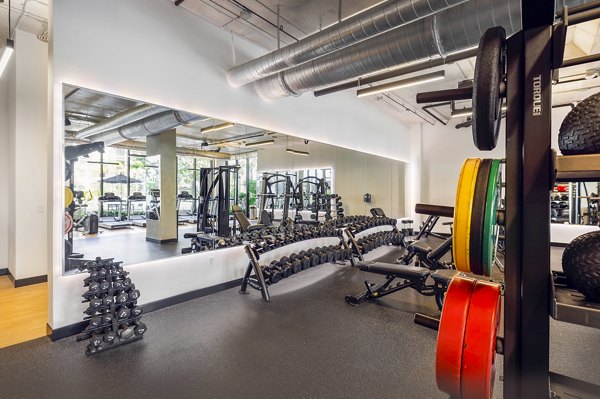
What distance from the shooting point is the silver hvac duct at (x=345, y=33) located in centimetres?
256

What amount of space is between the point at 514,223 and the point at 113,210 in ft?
16.4

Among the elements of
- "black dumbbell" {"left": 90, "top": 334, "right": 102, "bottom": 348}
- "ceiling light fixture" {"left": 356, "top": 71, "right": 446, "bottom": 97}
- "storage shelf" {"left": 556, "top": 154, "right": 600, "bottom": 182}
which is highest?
"ceiling light fixture" {"left": 356, "top": 71, "right": 446, "bottom": 97}

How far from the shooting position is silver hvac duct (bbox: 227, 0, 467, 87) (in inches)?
101

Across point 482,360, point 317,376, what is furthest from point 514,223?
point 317,376

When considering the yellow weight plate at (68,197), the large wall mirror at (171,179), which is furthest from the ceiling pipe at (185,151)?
the yellow weight plate at (68,197)

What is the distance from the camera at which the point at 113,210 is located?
4512 millimetres

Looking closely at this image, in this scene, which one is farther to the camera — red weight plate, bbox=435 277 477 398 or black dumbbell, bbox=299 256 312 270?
black dumbbell, bbox=299 256 312 270

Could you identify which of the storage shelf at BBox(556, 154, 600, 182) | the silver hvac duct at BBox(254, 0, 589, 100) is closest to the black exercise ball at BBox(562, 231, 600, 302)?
the storage shelf at BBox(556, 154, 600, 182)

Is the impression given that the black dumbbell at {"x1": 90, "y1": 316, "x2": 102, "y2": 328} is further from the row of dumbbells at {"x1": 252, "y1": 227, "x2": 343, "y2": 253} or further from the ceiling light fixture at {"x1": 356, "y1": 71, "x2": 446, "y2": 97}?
the ceiling light fixture at {"x1": 356, "y1": 71, "x2": 446, "y2": 97}

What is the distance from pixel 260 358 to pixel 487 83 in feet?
8.08

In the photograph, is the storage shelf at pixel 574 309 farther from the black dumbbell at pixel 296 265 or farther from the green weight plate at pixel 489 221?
the black dumbbell at pixel 296 265

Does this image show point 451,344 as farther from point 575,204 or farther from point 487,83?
point 575,204

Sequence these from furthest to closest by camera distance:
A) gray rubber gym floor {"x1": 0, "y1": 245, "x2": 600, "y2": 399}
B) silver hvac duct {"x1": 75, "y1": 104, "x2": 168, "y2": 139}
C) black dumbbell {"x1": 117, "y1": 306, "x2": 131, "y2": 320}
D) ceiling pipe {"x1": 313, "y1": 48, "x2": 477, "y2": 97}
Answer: ceiling pipe {"x1": 313, "y1": 48, "x2": 477, "y2": 97} → silver hvac duct {"x1": 75, "y1": 104, "x2": 168, "y2": 139} → black dumbbell {"x1": 117, "y1": 306, "x2": 131, "y2": 320} → gray rubber gym floor {"x1": 0, "y1": 245, "x2": 600, "y2": 399}

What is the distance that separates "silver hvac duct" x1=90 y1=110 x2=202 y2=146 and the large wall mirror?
0.01 meters
